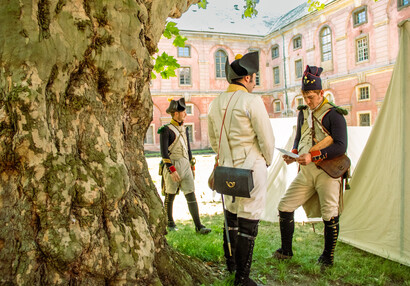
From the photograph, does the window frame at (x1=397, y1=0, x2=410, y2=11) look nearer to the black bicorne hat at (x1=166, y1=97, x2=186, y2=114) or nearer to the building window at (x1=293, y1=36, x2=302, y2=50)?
the building window at (x1=293, y1=36, x2=302, y2=50)

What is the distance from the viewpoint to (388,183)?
150 inches

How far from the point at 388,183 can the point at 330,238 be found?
101 centimetres

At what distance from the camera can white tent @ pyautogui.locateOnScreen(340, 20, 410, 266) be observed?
3.56m

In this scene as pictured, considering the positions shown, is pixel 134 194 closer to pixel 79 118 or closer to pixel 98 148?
pixel 98 148

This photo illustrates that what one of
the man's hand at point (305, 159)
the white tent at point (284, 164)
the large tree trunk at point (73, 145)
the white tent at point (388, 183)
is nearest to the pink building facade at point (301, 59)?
the white tent at point (284, 164)

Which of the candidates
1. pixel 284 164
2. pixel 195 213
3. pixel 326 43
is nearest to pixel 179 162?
pixel 195 213

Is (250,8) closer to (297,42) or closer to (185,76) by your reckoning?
(185,76)

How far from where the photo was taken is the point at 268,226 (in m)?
5.45

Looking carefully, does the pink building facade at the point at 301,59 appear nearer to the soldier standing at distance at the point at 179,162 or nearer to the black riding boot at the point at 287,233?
the soldier standing at distance at the point at 179,162

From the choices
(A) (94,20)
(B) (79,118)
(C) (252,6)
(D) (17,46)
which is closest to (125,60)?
(A) (94,20)

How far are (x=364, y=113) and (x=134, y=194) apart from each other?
82.6 feet

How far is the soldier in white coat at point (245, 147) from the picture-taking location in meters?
2.77

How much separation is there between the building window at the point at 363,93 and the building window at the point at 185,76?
1464 centimetres

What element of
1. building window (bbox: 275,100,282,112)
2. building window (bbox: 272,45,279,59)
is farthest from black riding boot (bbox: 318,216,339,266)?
building window (bbox: 272,45,279,59)
